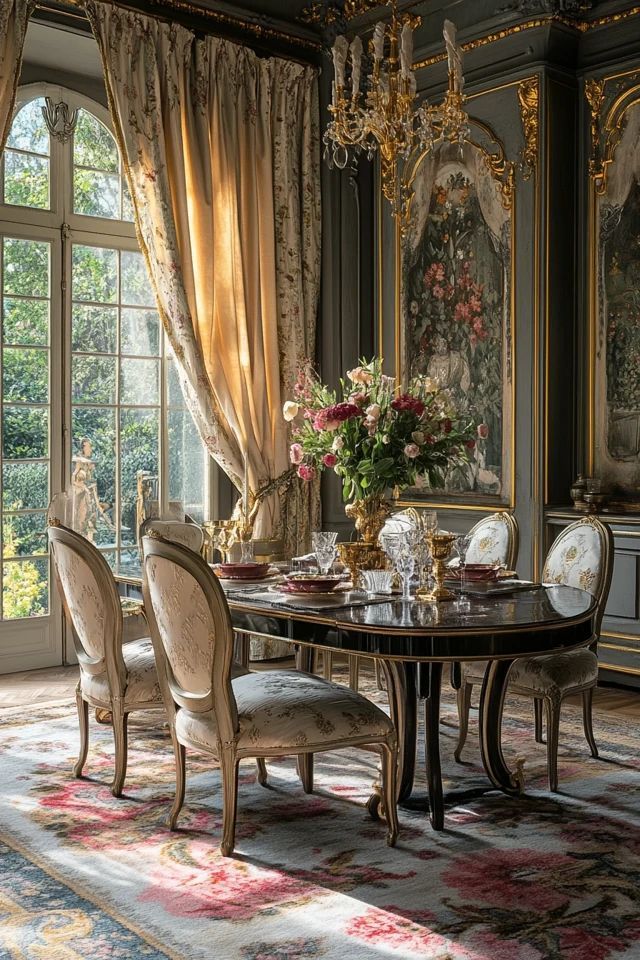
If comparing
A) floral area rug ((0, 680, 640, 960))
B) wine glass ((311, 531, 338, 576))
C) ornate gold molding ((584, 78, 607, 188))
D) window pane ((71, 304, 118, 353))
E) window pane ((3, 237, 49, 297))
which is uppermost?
ornate gold molding ((584, 78, 607, 188))

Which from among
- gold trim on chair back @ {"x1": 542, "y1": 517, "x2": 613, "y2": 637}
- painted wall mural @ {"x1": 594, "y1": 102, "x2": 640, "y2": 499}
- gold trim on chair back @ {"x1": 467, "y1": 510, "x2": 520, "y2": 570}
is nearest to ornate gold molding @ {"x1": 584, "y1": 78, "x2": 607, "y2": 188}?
painted wall mural @ {"x1": 594, "y1": 102, "x2": 640, "y2": 499}

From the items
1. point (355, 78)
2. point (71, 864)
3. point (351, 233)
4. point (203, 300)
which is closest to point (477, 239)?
point (351, 233)

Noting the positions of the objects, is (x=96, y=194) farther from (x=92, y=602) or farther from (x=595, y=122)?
(x=92, y=602)

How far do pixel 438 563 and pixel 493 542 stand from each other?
1084mm

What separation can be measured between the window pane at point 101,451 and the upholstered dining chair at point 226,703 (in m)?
2.82

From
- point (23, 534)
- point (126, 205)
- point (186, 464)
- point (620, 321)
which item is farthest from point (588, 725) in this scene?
point (126, 205)

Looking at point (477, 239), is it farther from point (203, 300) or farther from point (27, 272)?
point (27, 272)

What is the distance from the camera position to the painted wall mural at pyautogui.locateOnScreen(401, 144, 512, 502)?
574 centimetres

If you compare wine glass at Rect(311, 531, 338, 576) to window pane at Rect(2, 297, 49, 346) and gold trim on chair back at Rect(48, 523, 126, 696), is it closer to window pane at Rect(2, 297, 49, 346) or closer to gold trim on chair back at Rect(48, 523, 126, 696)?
gold trim on chair back at Rect(48, 523, 126, 696)

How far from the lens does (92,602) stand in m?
3.59

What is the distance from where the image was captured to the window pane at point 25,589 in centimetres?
566

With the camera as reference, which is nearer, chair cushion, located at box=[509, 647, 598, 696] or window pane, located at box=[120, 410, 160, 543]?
chair cushion, located at box=[509, 647, 598, 696]

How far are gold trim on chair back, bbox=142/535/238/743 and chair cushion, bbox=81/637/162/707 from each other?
1.34ft

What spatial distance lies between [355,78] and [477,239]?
2292mm
